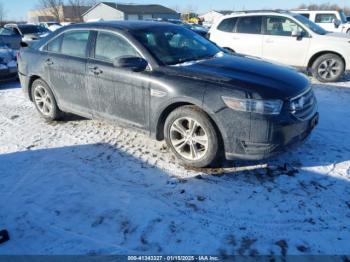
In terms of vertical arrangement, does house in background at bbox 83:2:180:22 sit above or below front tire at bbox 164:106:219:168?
above

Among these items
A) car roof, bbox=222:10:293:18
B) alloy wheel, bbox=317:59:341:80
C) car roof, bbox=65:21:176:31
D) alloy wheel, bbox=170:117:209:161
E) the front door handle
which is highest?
car roof, bbox=222:10:293:18

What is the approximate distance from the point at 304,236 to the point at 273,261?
0.45 meters

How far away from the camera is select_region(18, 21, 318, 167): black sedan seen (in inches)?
137

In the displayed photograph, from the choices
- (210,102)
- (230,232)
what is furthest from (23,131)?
(230,232)

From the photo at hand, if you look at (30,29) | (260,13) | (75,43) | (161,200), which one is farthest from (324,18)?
(161,200)

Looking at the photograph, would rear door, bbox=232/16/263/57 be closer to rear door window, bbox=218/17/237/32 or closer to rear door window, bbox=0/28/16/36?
rear door window, bbox=218/17/237/32

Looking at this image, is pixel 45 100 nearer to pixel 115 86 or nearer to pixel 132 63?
pixel 115 86

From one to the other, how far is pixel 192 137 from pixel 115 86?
132 cm

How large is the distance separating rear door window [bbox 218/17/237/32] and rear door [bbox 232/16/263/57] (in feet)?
0.47

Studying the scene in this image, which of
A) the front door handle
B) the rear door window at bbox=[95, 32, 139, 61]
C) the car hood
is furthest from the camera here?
the front door handle

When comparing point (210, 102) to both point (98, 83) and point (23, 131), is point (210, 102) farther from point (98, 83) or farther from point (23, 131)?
point (23, 131)

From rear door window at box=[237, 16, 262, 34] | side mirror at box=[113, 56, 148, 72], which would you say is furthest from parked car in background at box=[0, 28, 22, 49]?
side mirror at box=[113, 56, 148, 72]

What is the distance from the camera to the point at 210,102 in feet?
11.7

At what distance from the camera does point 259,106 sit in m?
3.39
